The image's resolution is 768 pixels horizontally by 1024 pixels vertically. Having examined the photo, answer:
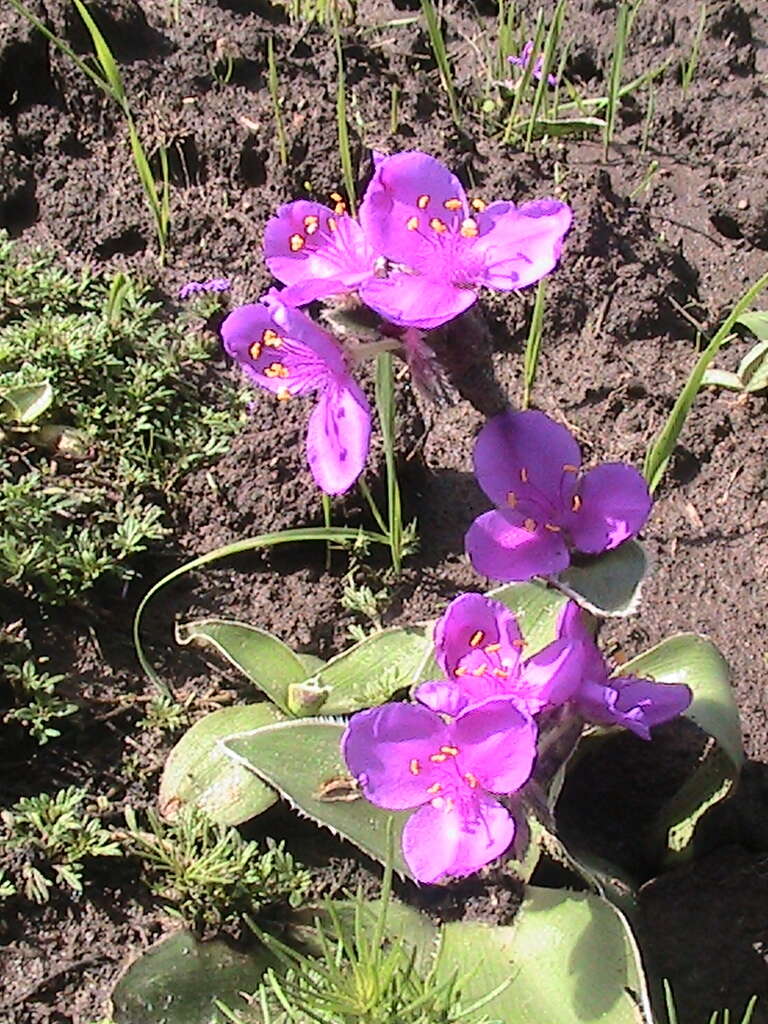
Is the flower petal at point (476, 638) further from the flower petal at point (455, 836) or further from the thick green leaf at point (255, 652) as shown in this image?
the thick green leaf at point (255, 652)

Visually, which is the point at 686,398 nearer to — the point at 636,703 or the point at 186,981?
the point at 636,703

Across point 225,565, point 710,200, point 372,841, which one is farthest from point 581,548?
point 710,200

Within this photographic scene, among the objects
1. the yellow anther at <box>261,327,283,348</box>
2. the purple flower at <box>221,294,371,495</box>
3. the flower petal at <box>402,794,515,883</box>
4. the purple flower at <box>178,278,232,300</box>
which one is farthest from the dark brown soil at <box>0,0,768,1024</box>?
the flower petal at <box>402,794,515,883</box>

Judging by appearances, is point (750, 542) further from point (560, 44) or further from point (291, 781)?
point (560, 44)

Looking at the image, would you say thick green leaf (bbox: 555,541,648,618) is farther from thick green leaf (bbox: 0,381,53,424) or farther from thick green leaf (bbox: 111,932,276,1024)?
thick green leaf (bbox: 0,381,53,424)

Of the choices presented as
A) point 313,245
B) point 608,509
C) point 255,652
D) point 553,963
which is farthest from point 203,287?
point 553,963

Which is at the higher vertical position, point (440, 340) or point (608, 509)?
point (440, 340)
